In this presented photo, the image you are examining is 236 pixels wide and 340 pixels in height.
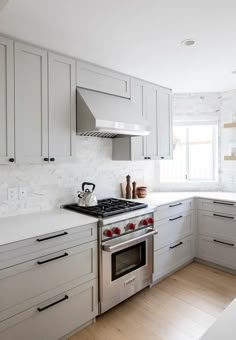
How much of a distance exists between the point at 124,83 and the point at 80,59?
2.08 feet

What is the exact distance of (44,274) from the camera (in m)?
1.82

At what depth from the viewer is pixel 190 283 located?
2.90m

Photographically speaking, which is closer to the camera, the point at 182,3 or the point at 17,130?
the point at 182,3

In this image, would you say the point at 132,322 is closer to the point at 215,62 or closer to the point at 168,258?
the point at 168,258

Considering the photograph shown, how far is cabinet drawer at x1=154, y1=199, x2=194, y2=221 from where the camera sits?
9.36 ft

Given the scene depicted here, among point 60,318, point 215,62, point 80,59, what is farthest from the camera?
point 215,62

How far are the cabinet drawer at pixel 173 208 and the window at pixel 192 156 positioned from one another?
0.78 meters

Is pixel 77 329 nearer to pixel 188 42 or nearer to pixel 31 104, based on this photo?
pixel 31 104

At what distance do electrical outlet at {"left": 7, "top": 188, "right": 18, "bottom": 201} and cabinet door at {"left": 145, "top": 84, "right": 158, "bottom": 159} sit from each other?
1.65 metres

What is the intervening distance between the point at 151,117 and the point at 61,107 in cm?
133

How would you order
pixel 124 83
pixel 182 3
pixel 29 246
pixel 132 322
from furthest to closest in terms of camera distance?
pixel 124 83, pixel 132 322, pixel 29 246, pixel 182 3

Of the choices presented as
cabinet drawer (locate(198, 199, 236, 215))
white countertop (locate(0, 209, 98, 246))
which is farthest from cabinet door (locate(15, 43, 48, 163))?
cabinet drawer (locate(198, 199, 236, 215))

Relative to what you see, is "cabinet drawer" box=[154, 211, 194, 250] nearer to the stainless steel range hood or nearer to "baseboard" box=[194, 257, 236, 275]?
"baseboard" box=[194, 257, 236, 275]

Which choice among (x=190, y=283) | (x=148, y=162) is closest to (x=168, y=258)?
(x=190, y=283)
